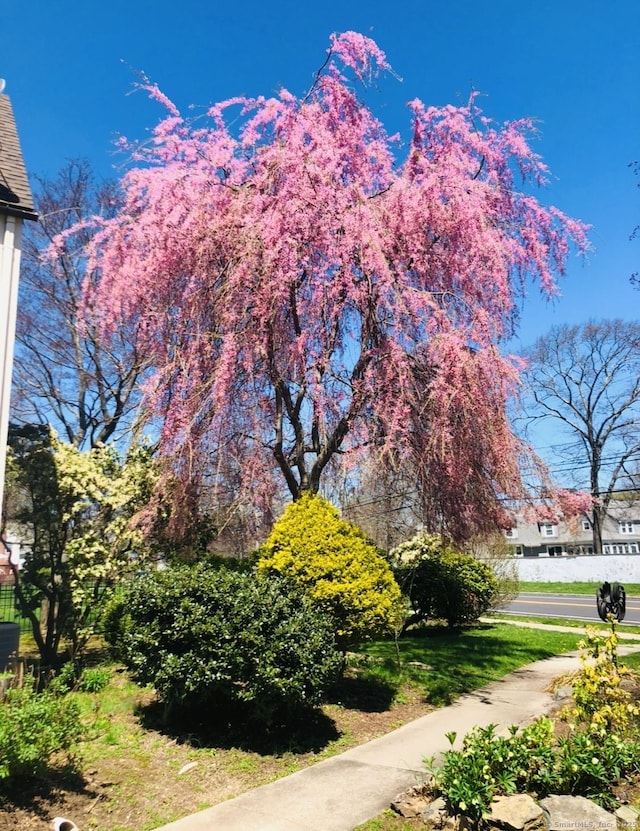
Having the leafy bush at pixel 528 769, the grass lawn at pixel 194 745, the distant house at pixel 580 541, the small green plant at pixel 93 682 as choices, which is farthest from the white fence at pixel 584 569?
the leafy bush at pixel 528 769

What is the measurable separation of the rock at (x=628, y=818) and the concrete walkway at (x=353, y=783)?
1.60 meters

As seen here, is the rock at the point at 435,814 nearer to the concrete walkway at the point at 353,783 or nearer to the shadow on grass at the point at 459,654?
the concrete walkway at the point at 353,783

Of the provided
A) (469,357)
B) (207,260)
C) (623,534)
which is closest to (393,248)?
(469,357)

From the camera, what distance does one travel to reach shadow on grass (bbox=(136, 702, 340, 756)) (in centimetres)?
603

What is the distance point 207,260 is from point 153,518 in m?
3.93

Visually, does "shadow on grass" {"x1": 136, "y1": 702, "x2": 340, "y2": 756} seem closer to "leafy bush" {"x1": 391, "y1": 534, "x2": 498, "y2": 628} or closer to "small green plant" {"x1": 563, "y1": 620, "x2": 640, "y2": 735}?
"small green plant" {"x1": 563, "y1": 620, "x2": 640, "y2": 735}

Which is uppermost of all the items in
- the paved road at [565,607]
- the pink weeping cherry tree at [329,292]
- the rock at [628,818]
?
the pink weeping cherry tree at [329,292]

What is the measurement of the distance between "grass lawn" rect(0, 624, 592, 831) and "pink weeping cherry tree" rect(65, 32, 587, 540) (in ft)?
7.81

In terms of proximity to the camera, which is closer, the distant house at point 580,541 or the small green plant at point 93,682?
the small green plant at point 93,682

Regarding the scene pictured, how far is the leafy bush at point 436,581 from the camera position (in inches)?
527

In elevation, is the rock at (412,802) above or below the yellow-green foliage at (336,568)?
below

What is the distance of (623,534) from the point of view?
196 ft

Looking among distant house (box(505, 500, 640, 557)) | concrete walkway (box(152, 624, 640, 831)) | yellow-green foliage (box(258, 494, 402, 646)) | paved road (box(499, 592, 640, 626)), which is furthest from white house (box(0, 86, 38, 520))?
distant house (box(505, 500, 640, 557))

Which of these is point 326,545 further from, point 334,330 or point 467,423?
point 334,330
